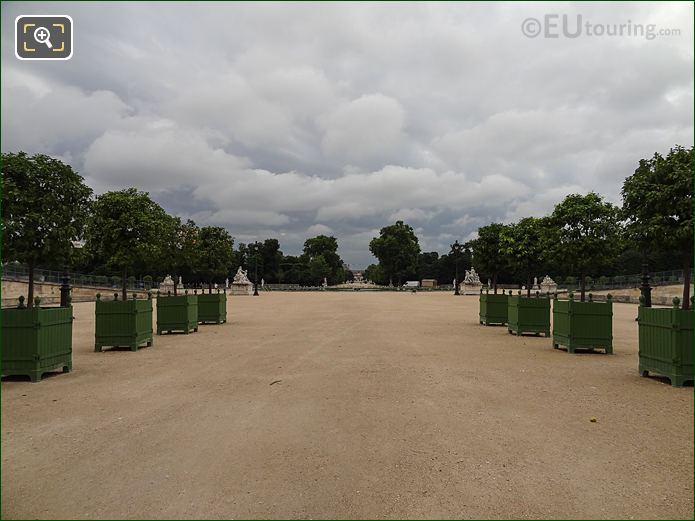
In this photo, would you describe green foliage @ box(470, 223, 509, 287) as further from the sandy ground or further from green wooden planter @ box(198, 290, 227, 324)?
the sandy ground

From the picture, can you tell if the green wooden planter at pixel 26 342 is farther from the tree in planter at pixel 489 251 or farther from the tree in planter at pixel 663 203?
the tree in planter at pixel 489 251

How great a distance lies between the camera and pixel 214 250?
2405cm

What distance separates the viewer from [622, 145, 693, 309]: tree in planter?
33.7 feet

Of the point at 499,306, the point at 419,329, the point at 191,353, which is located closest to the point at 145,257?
the point at 191,353

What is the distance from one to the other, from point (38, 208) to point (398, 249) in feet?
329

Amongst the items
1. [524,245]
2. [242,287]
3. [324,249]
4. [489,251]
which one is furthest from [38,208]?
[324,249]

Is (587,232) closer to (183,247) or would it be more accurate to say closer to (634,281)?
(183,247)

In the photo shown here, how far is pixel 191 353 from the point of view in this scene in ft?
40.8

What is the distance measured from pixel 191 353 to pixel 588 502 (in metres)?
10.3

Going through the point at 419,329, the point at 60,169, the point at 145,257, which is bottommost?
the point at 419,329

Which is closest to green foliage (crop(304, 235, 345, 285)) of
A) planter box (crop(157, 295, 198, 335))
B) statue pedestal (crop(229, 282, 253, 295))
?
statue pedestal (crop(229, 282, 253, 295))

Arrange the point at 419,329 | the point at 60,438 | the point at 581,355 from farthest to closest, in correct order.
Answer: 1. the point at 419,329
2. the point at 581,355
3. the point at 60,438

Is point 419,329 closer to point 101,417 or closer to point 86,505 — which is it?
point 101,417

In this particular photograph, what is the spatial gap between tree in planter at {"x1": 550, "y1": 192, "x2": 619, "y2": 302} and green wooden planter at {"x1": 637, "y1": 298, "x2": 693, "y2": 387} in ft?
17.7
